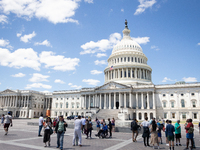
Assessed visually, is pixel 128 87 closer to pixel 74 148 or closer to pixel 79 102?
pixel 79 102

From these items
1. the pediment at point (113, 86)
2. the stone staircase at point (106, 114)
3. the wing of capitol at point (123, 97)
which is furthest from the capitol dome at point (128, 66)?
the stone staircase at point (106, 114)

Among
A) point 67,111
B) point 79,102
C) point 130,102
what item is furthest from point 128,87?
point 67,111

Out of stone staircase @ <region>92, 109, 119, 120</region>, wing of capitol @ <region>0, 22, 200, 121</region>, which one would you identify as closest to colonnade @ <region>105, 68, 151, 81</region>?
wing of capitol @ <region>0, 22, 200, 121</region>

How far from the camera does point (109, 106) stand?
70125 millimetres

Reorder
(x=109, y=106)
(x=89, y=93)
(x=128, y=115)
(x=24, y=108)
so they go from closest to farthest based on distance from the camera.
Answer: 1. (x=128, y=115)
2. (x=109, y=106)
3. (x=89, y=93)
4. (x=24, y=108)

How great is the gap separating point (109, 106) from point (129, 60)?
2825 centimetres

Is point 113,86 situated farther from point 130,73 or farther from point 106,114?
point 130,73

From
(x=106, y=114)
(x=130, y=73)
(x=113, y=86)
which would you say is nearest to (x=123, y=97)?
(x=113, y=86)

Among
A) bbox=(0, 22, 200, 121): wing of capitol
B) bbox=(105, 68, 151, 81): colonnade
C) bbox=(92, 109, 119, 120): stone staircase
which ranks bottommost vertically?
bbox=(92, 109, 119, 120): stone staircase

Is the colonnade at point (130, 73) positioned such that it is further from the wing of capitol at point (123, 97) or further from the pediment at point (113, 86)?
the pediment at point (113, 86)

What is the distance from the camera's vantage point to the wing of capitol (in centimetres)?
6391

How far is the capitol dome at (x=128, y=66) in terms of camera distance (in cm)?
8094

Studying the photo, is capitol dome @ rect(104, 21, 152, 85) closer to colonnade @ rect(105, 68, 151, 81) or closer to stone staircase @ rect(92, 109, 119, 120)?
colonnade @ rect(105, 68, 151, 81)

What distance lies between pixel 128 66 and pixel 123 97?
53.7ft
